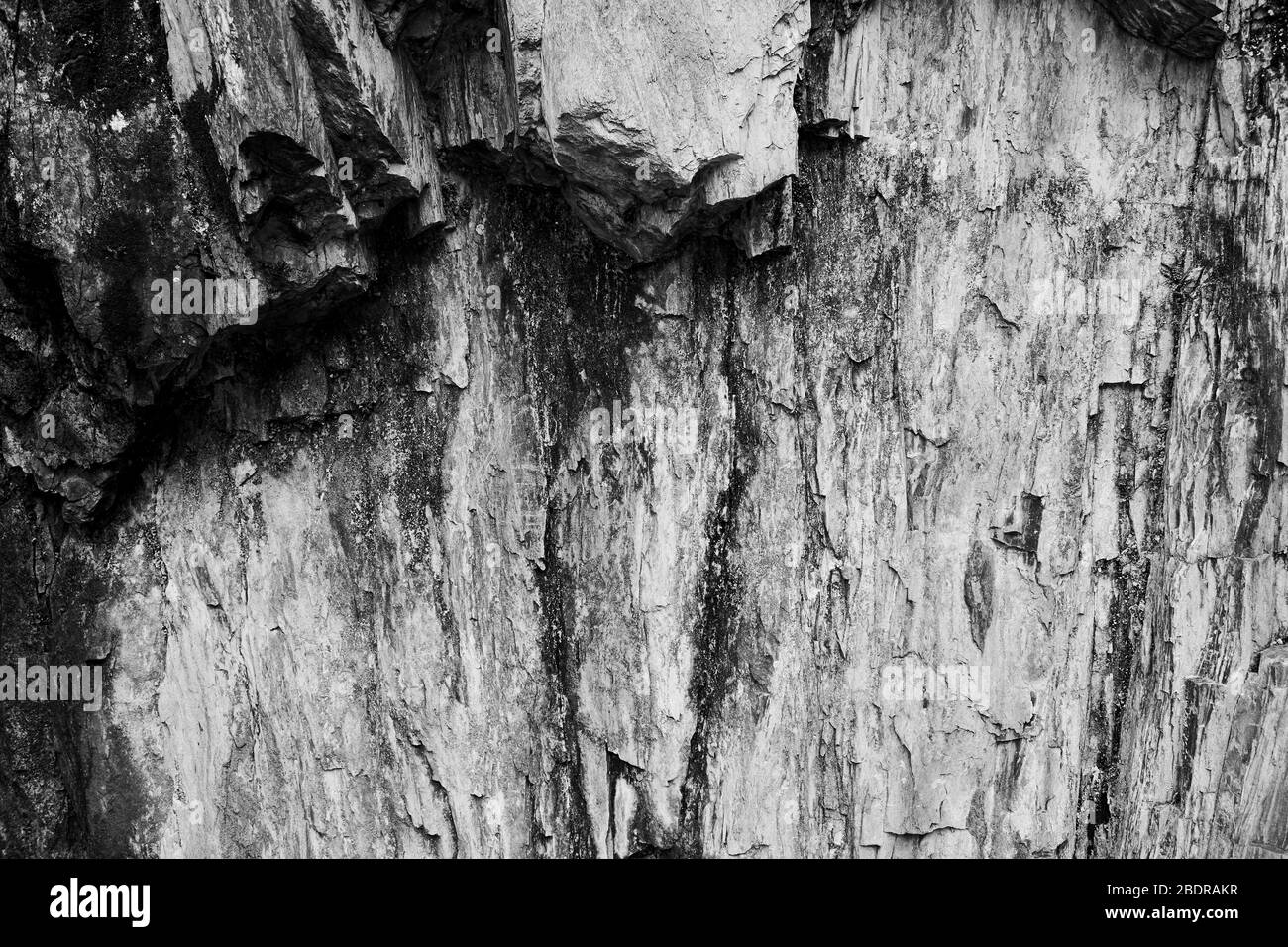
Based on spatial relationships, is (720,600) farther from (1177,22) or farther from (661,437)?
(1177,22)

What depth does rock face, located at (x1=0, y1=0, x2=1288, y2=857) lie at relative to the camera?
682 centimetres

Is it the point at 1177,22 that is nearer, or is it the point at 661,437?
the point at 1177,22

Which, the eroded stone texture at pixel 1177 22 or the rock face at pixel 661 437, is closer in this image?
the eroded stone texture at pixel 1177 22

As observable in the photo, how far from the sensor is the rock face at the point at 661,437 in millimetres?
6816

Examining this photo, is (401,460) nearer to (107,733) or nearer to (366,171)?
(366,171)

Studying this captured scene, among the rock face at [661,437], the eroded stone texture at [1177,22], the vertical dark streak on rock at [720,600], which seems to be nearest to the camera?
the eroded stone texture at [1177,22]

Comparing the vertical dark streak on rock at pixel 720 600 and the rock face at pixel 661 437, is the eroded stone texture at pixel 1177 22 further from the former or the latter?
the vertical dark streak on rock at pixel 720 600

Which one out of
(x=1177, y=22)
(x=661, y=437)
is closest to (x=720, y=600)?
(x=661, y=437)

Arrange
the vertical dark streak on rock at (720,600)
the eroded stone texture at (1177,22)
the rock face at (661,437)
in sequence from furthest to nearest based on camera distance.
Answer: the vertical dark streak on rock at (720,600)
the rock face at (661,437)
the eroded stone texture at (1177,22)

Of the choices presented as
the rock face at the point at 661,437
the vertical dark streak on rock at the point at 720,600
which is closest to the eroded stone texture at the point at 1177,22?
the rock face at the point at 661,437

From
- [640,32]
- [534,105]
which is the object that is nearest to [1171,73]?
[640,32]

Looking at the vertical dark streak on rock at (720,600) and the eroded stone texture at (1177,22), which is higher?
the eroded stone texture at (1177,22)

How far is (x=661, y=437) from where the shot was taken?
25.0 feet

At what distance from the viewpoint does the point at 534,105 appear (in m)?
6.76
